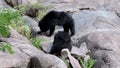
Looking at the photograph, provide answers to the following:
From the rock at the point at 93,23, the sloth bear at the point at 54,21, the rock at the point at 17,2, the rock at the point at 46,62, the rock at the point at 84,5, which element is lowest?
the rock at the point at 84,5

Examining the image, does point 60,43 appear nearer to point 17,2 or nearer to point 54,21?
point 54,21

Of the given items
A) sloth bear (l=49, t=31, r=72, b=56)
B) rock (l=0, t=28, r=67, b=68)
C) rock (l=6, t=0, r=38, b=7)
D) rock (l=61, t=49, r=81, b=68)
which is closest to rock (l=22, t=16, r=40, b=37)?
rock (l=6, t=0, r=38, b=7)

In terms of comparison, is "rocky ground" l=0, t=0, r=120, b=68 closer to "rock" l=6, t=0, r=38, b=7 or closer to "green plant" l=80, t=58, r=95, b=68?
"rock" l=6, t=0, r=38, b=7

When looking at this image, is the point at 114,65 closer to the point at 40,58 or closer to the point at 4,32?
the point at 40,58

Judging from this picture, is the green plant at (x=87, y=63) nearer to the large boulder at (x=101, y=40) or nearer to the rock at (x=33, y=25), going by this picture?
the large boulder at (x=101, y=40)

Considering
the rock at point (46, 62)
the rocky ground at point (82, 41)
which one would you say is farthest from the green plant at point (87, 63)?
the rock at point (46, 62)

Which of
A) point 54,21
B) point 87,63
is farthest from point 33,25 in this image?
point 87,63

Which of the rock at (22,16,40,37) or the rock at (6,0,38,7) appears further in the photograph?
the rock at (6,0,38,7)

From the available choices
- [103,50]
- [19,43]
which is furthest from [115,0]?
[19,43]

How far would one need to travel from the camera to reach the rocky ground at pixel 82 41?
9.06 meters

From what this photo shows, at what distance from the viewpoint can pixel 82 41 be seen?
1288 centimetres

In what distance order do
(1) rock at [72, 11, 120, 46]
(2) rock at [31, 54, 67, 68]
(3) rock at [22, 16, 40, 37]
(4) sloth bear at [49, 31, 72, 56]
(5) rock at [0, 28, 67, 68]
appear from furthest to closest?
1. (3) rock at [22, 16, 40, 37]
2. (1) rock at [72, 11, 120, 46]
3. (4) sloth bear at [49, 31, 72, 56]
4. (2) rock at [31, 54, 67, 68]
5. (5) rock at [0, 28, 67, 68]

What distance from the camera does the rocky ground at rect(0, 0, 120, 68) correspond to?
906cm

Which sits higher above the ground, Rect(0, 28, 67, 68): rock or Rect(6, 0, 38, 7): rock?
Rect(0, 28, 67, 68): rock
